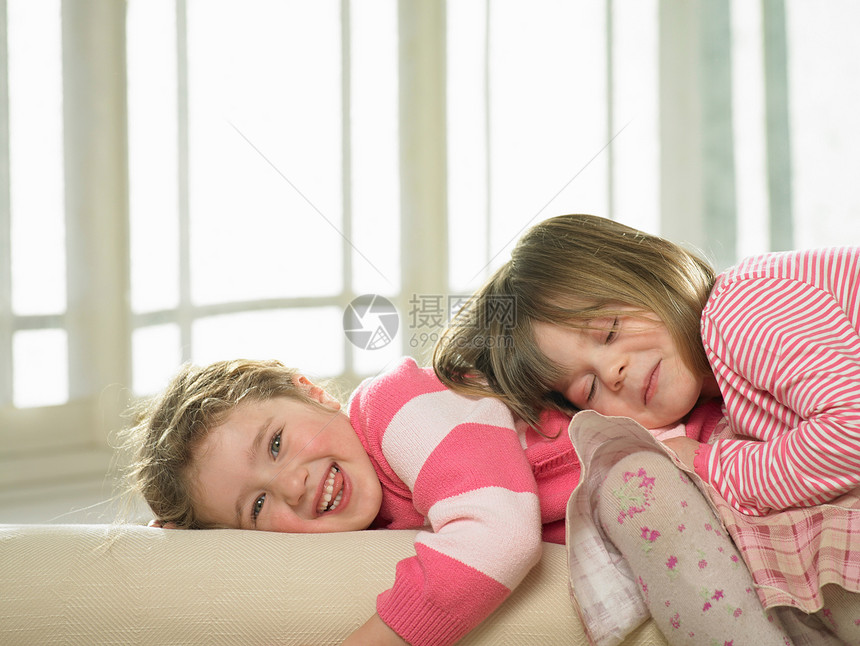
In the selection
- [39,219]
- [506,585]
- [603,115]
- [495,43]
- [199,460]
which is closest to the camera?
[506,585]

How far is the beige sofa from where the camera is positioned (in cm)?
64

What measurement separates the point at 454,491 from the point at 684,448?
0.82 ft

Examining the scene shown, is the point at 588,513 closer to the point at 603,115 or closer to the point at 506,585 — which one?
the point at 506,585

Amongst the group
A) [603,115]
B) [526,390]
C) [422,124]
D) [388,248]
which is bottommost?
[526,390]

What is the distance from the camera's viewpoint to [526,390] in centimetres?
81

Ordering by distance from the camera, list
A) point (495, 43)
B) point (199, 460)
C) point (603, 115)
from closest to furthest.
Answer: point (199, 460) < point (495, 43) < point (603, 115)

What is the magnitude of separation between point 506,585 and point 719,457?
242mm

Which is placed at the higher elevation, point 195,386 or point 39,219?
point 39,219

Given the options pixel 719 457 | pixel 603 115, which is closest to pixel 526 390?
pixel 719 457

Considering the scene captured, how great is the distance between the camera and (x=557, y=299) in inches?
32.2

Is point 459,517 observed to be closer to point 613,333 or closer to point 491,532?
point 491,532

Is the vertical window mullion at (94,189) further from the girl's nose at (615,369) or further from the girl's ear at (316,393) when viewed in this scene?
the girl's nose at (615,369)

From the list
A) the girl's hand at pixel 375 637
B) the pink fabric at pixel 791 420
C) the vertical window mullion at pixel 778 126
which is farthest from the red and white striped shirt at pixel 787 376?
the vertical window mullion at pixel 778 126

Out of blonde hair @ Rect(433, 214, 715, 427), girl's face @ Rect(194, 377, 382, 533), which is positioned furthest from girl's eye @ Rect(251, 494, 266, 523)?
blonde hair @ Rect(433, 214, 715, 427)
